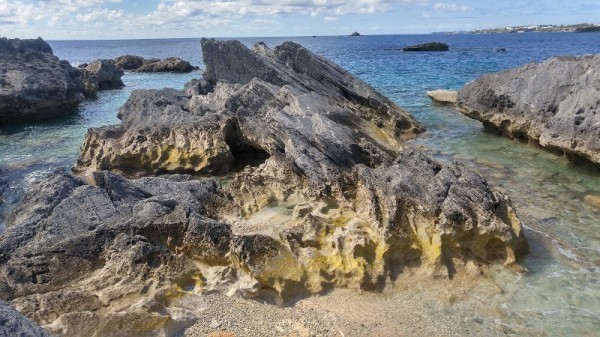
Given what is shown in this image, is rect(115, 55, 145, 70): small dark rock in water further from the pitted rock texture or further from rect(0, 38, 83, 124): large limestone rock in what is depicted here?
rect(0, 38, 83, 124): large limestone rock

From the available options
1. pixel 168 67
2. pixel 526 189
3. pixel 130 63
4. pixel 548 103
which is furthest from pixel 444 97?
pixel 130 63

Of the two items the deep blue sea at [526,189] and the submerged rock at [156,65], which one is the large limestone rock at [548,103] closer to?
the deep blue sea at [526,189]

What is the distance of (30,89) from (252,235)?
83.6ft

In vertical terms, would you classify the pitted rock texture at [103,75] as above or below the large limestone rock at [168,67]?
below

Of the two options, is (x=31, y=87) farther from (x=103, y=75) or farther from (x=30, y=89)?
(x=103, y=75)

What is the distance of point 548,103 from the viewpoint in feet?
63.8

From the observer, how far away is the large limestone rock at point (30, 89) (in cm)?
2827

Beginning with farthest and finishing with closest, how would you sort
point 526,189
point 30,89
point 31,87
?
1. point 31,87
2. point 30,89
3. point 526,189

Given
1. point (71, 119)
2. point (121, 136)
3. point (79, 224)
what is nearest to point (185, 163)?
point (121, 136)

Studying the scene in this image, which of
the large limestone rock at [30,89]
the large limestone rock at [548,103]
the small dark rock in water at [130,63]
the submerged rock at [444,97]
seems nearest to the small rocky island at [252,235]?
the large limestone rock at [548,103]

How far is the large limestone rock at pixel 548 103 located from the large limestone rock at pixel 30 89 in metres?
24.4

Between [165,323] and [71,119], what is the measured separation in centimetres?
2649

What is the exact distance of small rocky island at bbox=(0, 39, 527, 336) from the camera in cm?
845

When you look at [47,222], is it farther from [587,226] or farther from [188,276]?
[587,226]
